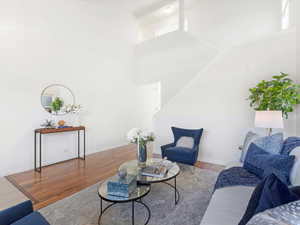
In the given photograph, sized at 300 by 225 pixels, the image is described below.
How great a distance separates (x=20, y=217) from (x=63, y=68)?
11.5ft

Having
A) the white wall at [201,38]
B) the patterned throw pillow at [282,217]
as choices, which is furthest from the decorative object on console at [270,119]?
the patterned throw pillow at [282,217]

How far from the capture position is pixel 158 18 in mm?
6648

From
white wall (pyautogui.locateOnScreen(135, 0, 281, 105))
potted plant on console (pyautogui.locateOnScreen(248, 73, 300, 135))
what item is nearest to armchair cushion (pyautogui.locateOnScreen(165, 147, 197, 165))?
potted plant on console (pyautogui.locateOnScreen(248, 73, 300, 135))

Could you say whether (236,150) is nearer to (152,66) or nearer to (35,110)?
(152,66)

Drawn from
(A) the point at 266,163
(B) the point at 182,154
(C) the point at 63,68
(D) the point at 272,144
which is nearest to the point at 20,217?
(A) the point at 266,163

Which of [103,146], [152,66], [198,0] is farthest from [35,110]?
[198,0]

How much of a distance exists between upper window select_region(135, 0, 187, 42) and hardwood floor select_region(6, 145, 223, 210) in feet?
16.3

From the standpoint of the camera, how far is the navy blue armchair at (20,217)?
Answer: 1.20 m

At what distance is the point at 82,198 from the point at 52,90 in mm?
2653

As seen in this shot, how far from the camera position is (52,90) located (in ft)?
12.6

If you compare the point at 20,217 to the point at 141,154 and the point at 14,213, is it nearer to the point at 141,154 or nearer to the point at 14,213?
the point at 14,213

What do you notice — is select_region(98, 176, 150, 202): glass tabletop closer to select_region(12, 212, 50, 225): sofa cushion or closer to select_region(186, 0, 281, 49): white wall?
select_region(12, 212, 50, 225): sofa cushion

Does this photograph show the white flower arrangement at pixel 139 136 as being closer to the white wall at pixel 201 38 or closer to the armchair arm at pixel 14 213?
the armchair arm at pixel 14 213

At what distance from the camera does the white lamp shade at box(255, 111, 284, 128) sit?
247cm
